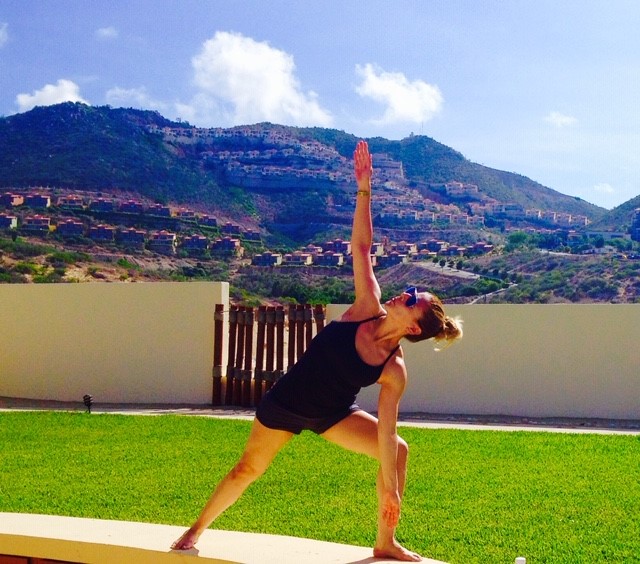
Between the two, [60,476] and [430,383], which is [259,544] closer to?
[60,476]

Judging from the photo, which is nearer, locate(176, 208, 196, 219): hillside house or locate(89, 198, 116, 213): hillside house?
locate(89, 198, 116, 213): hillside house

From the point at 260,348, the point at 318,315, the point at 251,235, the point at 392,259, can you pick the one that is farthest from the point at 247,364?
the point at 251,235

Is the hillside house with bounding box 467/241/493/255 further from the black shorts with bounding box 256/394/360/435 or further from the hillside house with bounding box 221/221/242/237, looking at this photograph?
the black shorts with bounding box 256/394/360/435

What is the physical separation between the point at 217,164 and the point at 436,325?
4995 cm

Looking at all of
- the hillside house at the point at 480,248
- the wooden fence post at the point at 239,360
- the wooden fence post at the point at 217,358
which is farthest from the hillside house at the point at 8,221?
the wooden fence post at the point at 239,360

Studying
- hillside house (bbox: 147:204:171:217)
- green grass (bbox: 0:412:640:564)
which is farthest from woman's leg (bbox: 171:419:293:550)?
hillside house (bbox: 147:204:171:217)

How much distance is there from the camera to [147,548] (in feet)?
14.4

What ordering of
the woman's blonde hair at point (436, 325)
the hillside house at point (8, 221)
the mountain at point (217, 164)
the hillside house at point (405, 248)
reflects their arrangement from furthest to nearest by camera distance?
the mountain at point (217, 164) → the hillside house at point (8, 221) → the hillside house at point (405, 248) → the woman's blonde hair at point (436, 325)

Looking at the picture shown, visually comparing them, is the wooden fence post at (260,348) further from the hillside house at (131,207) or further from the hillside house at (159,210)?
the hillside house at (131,207)

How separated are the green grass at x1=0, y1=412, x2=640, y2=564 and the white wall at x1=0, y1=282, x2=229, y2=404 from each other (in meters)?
3.13

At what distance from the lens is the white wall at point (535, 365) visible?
1372cm

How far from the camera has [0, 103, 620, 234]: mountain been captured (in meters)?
48.4

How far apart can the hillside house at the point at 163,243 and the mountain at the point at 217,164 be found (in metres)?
6.04

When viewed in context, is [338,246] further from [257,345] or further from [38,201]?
[257,345]
